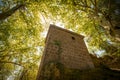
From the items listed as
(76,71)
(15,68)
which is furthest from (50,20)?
(15,68)

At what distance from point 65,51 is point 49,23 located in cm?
420

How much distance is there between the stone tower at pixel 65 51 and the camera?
8268mm

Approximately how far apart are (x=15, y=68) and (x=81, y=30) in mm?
11921

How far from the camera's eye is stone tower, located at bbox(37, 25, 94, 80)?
827 cm

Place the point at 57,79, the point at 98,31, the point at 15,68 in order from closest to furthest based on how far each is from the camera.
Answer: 1. the point at 57,79
2. the point at 98,31
3. the point at 15,68

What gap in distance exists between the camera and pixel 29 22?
1116 centimetres

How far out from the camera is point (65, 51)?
8992 millimetres

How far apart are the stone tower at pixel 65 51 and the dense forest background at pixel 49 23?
1.92 meters

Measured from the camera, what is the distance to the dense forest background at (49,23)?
8734 millimetres

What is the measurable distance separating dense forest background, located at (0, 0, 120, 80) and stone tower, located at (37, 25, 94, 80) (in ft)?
6.31

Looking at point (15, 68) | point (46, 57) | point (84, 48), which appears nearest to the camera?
point (46, 57)

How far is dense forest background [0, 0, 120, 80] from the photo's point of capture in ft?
28.7

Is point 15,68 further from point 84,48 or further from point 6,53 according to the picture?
point 84,48

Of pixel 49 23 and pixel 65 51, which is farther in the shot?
pixel 49 23
